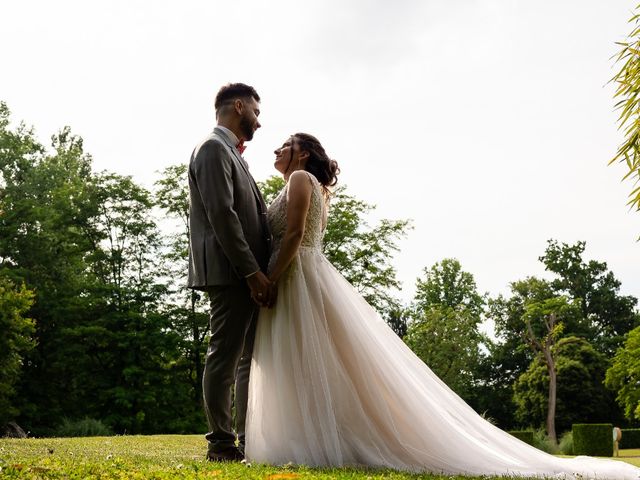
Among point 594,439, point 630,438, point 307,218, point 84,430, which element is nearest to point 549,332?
point 630,438

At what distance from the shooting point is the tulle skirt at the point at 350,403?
4883 mm

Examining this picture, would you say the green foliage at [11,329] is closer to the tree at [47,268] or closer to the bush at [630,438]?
the tree at [47,268]

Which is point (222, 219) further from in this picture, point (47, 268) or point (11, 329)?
point (47, 268)

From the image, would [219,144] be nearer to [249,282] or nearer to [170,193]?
[249,282]

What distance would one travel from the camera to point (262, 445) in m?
5.16

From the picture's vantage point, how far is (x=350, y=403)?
5.23 m

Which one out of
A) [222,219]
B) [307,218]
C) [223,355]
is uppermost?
[307,218]

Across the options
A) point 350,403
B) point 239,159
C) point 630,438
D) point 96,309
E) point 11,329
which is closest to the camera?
point 350,403

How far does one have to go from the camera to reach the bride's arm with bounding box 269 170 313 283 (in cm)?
556

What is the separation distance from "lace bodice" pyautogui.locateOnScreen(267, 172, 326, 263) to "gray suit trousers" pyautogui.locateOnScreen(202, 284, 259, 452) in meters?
0.50

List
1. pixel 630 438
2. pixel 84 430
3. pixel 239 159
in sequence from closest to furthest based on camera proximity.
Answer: pixel 239 159, pixel 84 430, pixel 630 438

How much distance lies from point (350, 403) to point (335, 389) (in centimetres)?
16

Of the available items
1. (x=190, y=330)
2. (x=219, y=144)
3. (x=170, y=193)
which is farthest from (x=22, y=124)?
(x=219, y=144)

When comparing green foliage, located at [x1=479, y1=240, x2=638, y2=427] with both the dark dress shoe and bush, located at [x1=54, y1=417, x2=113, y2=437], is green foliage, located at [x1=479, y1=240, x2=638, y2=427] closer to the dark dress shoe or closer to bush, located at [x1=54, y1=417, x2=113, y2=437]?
bush, located at [x1=54, y1=417, x2=113, y2=437]
